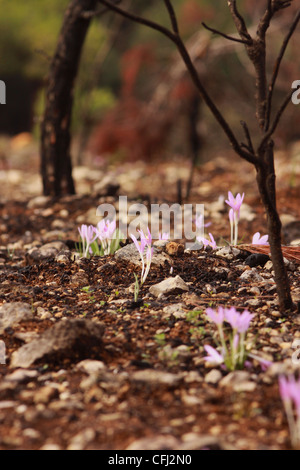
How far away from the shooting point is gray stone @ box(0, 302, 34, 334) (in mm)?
2113

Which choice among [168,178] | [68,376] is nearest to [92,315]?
[68,376]

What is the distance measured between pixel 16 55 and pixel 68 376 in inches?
492

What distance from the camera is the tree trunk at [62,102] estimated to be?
4.41m

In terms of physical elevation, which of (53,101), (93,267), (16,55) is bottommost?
(93,267)

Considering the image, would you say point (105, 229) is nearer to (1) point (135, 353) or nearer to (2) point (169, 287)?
(2) point (169, 287)

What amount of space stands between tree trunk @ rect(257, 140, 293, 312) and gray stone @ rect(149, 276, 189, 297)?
458 mm

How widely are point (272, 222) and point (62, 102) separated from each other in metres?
3.03

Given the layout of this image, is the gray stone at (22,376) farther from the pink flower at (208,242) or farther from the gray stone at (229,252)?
the gray stone at (229,252)

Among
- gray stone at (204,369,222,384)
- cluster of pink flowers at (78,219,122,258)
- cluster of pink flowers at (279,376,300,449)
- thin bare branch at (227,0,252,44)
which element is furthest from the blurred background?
cluster of pink flowers at (279,376,300,449)

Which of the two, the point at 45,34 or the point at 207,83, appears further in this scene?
the point at 45,34

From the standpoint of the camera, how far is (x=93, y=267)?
2732mm

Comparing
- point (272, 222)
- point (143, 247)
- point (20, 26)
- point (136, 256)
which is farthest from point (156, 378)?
point (20, 26)

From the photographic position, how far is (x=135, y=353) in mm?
1870

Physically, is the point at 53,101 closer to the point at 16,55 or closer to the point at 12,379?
the point at 12,379
